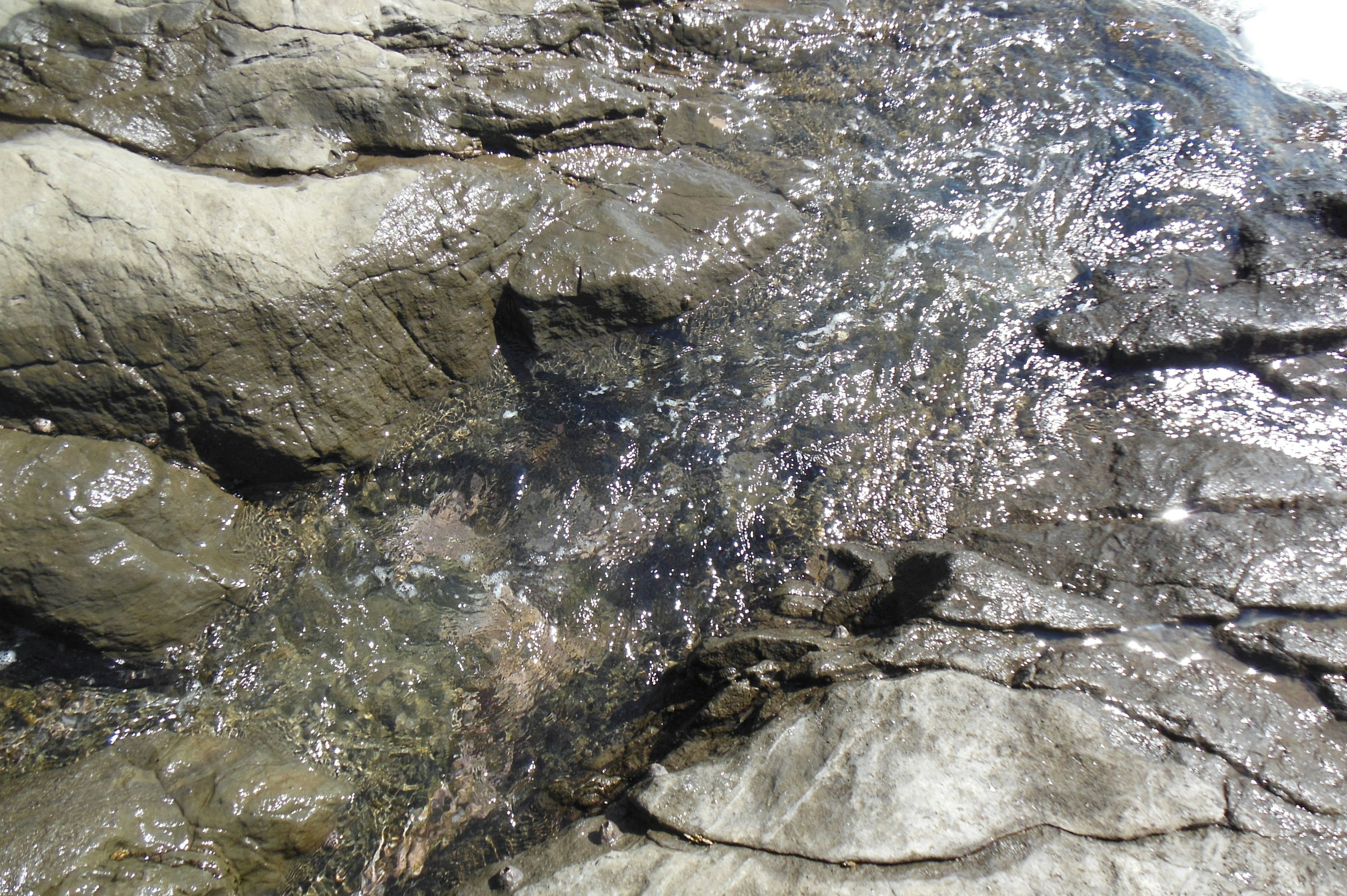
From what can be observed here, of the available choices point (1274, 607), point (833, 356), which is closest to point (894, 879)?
point (1274, 607)

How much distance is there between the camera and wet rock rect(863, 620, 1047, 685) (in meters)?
3.00

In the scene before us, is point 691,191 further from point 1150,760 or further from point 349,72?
point 1150,760

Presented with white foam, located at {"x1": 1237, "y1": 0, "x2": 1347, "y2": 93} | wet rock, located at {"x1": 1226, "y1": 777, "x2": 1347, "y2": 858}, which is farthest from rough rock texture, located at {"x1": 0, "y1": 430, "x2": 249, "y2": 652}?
white foam, located at {"x1": 1237, "y1": 0, "x2": 1347, "y2": 93}

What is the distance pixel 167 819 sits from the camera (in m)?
3.08

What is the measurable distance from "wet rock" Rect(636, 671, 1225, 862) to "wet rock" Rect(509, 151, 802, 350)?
2.74m

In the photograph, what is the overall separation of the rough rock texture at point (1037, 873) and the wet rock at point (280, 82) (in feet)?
14.1

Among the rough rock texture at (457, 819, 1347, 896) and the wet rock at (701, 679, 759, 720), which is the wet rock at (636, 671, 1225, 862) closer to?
the rough rock texture at (457, 819, 1347, 896)

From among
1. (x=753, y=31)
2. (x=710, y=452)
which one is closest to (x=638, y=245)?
(x=710, y=452)

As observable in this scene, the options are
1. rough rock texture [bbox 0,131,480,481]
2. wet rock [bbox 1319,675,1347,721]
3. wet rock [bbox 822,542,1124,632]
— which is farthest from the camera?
rough rock texture [bbox 0,131,480,481]

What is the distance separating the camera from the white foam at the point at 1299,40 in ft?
21.5

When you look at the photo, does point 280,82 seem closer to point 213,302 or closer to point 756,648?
point 213,302

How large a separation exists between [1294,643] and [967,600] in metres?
1.19

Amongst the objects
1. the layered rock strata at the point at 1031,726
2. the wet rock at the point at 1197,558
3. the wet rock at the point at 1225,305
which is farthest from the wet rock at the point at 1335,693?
the wet rock at the point at 1225,305

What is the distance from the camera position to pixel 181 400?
13.1ft
